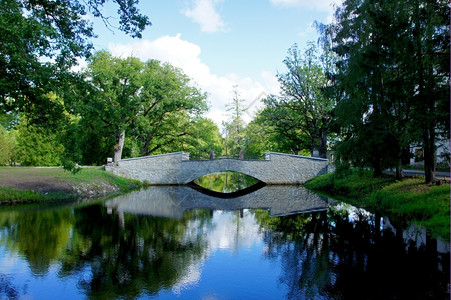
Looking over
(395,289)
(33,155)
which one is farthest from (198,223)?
(33,155)

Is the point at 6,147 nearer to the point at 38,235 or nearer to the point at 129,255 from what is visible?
the point at 38,235

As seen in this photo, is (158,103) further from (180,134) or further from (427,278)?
(427,278)

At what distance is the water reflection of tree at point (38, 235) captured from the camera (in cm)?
719

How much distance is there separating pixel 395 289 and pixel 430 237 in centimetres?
382

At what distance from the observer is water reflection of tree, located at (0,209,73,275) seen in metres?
7.19

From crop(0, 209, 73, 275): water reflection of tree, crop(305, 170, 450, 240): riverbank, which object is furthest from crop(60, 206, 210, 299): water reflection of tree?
crop(305, 170, 450, 240): riverbank

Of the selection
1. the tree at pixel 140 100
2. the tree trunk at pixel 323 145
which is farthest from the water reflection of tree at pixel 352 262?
the tree at pixel 140 100

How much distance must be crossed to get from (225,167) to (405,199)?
15.8 m

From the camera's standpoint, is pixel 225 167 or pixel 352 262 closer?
pixel 352 262

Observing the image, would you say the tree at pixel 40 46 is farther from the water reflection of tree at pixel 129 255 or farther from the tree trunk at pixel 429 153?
the tree trunk at pixel 429 153

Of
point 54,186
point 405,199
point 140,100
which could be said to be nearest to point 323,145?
point 140,100

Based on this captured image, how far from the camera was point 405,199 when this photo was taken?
461 inches

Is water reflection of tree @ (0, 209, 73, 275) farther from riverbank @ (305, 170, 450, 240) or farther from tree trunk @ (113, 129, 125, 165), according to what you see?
tree trunk @ (113, 129, 125, 165)

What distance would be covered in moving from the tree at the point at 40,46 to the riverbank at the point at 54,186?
4.24m
